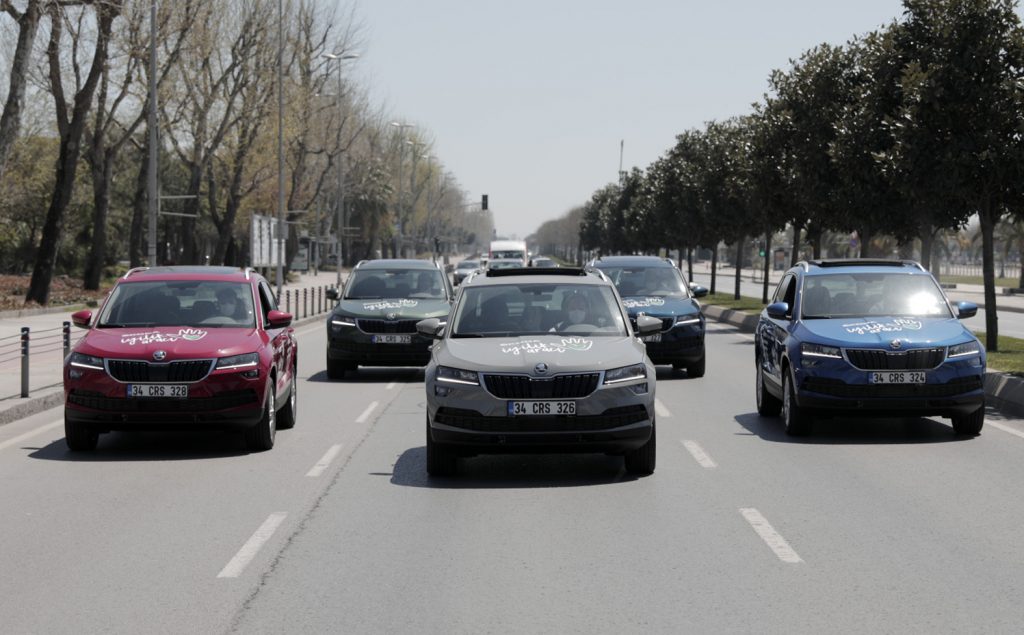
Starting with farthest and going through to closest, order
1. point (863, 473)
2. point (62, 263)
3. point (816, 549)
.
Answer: point (62, 263) < point (863, 473) < point (816, 549)

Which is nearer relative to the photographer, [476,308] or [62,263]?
[476,308]

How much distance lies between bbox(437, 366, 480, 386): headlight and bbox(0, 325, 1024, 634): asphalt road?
0.77m

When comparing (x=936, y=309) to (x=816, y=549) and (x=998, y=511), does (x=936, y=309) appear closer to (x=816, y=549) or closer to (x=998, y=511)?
(x=998, y=511)

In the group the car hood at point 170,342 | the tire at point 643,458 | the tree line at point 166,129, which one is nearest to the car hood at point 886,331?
the tire at point 643,458

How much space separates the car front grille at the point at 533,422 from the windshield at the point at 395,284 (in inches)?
430

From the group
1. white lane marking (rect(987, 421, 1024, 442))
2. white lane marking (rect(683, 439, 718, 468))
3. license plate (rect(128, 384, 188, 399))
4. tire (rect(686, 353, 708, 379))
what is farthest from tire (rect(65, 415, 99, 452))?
tire (rect(686, 353, 708, 379))

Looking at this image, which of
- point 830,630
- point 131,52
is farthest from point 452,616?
point 131,52

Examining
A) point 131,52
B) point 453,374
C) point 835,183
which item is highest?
point 131,52

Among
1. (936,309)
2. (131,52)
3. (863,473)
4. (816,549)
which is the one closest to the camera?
(816,549)

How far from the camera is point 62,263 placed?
6794cm

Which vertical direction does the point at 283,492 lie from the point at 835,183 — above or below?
below

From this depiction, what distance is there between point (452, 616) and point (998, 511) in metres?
4.56

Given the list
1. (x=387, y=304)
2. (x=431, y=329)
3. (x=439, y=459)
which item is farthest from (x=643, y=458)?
(x=387, y=304)

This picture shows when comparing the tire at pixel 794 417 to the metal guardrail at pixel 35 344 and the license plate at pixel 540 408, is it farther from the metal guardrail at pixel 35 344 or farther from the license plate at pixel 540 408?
the metal guardrail at pixel 35 344
